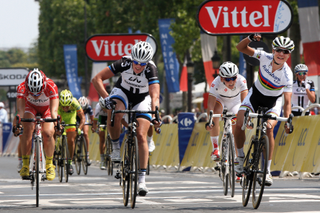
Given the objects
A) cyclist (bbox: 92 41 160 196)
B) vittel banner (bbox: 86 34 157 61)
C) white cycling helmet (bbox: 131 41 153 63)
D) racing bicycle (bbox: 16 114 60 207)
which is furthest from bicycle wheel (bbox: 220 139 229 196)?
vittel banner (bbox: 86 34 157 61)

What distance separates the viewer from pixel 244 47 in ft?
29.8

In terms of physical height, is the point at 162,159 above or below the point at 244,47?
below

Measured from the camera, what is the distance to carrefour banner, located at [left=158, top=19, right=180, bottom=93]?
3036cm

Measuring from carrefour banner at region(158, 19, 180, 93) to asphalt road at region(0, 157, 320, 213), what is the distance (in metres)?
17.4

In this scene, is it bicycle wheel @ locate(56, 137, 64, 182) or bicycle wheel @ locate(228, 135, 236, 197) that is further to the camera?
bicycle wheel @ locate(56, 137, 64, 182)

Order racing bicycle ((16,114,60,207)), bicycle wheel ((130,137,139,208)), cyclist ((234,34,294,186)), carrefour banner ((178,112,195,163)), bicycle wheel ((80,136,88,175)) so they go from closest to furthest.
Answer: bicycle wheel ((130,137,139,208))
cyclist ((234,34,294,186))
racing bicycle ((16,114,60,207))
bicycle wheel ((80,136,88,175))
carrefour banner ((178,112,195,163))

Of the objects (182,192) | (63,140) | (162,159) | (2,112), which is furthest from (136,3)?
(182,192)

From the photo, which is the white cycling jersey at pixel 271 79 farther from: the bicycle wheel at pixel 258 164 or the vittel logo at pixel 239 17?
the vittel logo at pixel 239 17

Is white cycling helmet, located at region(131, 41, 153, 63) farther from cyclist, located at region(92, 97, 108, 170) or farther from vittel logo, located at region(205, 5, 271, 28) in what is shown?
vittel logo, located at region(205, 5, 271, 28)

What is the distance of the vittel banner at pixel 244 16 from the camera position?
16.1 m

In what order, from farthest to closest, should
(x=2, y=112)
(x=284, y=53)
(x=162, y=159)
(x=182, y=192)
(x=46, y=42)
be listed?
1. (x=46, y=42)
2. (x=2, y=112)
3. (x=162, y=159)
4. (x=182, y=192)
5. (x=284, y=53)

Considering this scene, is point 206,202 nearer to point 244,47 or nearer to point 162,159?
point 244,47

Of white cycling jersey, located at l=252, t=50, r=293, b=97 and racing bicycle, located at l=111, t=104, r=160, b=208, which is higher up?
white cycling jersey, located at l=252, t=50, r=293, b=97

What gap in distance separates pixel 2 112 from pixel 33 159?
70.1ft
